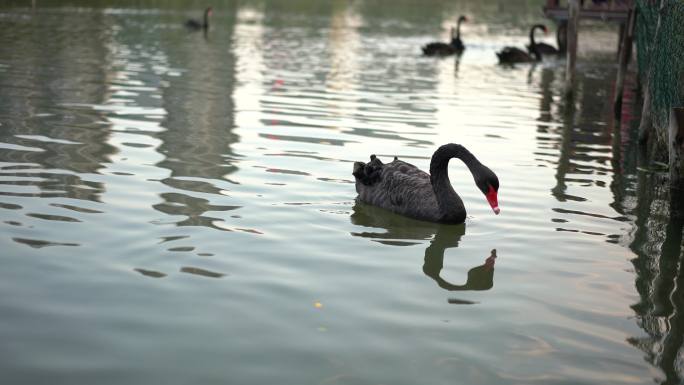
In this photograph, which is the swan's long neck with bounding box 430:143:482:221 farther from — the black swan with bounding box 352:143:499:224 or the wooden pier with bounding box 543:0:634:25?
the wooden pier with bounding box 543:0:634:25

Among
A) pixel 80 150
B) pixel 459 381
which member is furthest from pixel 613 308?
pixel 80 150

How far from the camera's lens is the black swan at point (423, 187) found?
7736 mm

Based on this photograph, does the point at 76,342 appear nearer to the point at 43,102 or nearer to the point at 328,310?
the point at 328,310

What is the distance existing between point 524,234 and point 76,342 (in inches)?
160

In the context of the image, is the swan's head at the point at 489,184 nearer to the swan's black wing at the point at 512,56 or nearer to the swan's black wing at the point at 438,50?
the swan's black wing at the point at 512,56

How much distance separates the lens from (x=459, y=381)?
461 centimetres

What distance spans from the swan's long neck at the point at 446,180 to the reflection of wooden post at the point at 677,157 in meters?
1.76

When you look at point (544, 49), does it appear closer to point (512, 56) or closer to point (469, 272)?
point (512, 56)

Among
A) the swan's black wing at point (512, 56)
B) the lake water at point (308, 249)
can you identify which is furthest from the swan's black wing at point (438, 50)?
the lake water at point (308, 249)

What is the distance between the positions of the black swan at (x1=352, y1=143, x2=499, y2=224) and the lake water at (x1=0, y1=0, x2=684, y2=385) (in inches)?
5.4

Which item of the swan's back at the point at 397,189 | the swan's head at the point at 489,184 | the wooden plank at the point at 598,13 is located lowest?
the swan's back at the point at 397,189

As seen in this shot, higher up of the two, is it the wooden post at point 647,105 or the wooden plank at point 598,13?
the wooden plank at point 598,13

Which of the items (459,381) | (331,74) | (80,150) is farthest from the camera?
(331,74)

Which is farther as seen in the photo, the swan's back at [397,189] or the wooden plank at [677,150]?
the swan's back at [397,189]
